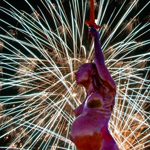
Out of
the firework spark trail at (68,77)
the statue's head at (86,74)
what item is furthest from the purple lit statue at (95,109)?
the firework spark trail at (68,77)

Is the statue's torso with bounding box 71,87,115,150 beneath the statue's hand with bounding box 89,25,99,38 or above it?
beneath

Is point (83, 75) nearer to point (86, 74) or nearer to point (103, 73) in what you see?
point (86, 74)

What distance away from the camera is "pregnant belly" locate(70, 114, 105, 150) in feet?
13.0

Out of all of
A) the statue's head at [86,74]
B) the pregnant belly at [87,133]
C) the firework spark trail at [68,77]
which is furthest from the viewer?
the firework spark trail at [68,77]

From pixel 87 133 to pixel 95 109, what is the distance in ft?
0.82

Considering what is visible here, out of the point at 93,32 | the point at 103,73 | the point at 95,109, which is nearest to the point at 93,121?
the point at 95,109

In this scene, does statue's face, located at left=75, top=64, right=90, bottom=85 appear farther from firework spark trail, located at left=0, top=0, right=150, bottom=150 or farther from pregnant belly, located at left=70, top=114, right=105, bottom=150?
firework spark trail, located at left=0, top=0, right=150, bottom=150

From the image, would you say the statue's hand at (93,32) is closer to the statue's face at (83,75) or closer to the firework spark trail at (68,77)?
the statue's face at (83,75)

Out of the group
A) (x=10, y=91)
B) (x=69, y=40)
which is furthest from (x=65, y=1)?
(x=10, y=91)

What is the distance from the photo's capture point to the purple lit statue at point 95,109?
396 centimetres

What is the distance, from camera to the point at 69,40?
1007cm

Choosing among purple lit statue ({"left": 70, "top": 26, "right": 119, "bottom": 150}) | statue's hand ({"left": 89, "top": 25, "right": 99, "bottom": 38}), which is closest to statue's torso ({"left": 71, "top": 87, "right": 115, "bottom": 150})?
purple lit statue ({"left": 70, "top": 26, "right": 119, "bottom": 150})

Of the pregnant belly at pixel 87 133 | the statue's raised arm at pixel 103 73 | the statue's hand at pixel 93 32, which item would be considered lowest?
the pregnant belly at pixel 87 133

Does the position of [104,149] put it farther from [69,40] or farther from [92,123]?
[69,40]
